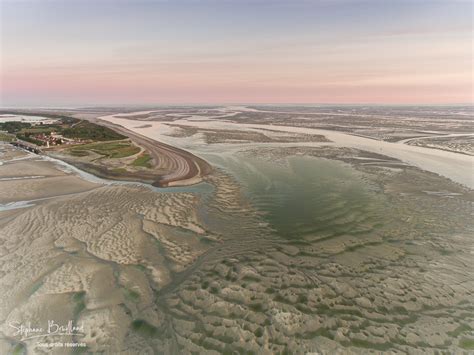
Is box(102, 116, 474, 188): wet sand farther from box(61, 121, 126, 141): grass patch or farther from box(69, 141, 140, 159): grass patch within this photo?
box(61, 121, 126, 141): grass patch

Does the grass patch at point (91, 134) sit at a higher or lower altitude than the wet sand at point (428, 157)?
higher

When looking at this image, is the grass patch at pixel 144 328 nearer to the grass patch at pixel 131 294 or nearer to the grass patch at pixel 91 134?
→ the grass patch at pixel 131 294

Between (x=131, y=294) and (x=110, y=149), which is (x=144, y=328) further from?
(x=110, y=149)

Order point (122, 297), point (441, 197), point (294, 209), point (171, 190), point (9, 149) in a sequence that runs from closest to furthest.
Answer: point (122, 297) → point (294, 209) → point (441, 197) → point (171, 190) → point (9, 149)

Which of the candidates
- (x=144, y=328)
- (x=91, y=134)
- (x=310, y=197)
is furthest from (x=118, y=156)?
(x=144, y=328)

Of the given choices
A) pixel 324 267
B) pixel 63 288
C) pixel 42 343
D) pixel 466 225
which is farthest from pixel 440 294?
pixel 63 288

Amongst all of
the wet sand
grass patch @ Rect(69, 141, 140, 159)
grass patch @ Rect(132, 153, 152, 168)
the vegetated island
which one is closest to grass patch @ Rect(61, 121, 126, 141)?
the vegetated island

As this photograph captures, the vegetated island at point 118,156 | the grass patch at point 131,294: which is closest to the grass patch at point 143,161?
the vegetated island at point 118,156

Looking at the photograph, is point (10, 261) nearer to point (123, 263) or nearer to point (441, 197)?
point (123, 263)
